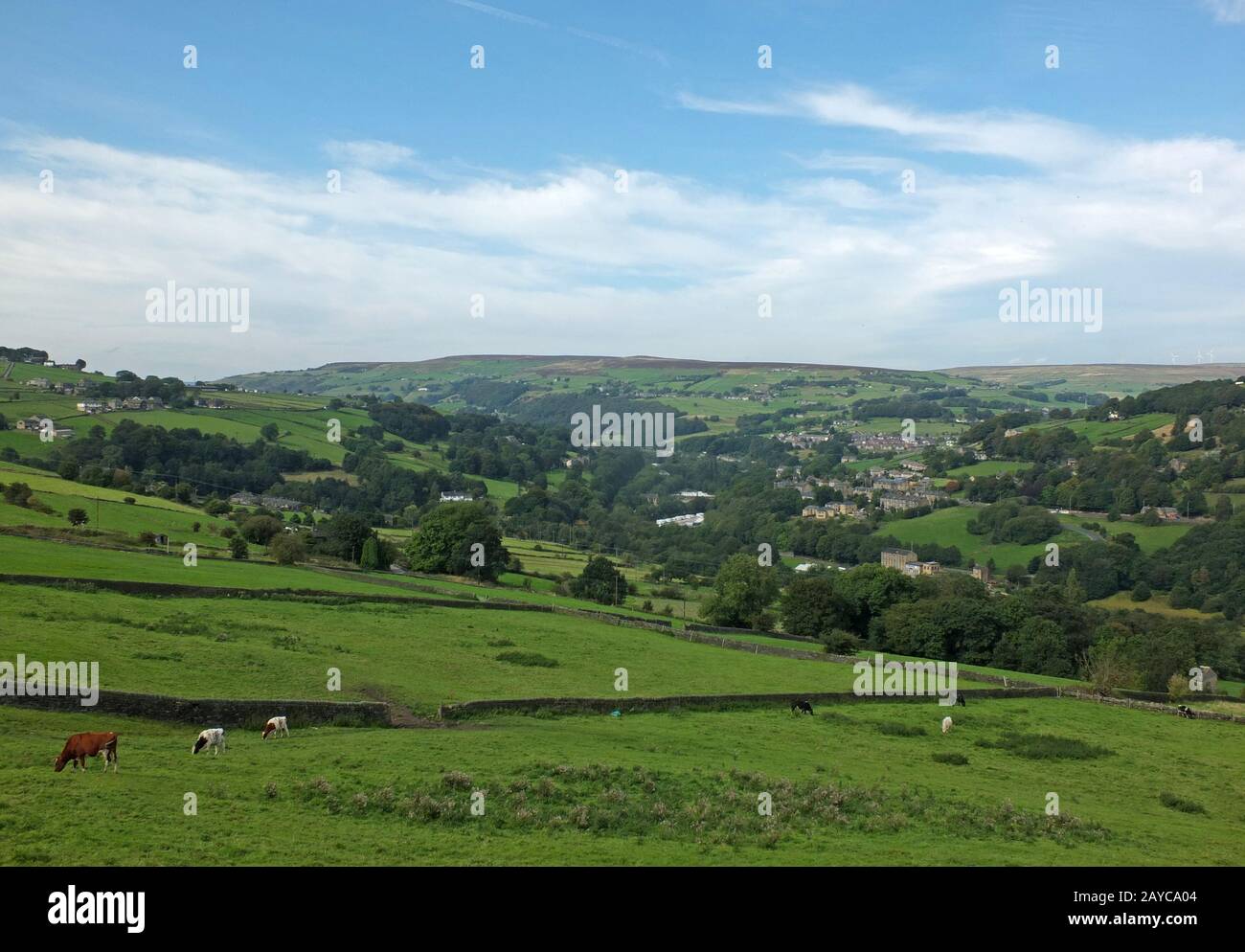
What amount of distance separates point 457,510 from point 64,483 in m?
30.0

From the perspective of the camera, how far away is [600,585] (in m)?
69.5

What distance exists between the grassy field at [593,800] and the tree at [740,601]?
107 feet

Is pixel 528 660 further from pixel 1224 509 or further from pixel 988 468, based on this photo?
pixel 988 468

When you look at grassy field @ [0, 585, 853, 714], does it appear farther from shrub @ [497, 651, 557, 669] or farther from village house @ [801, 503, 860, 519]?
village house @ [801, 503, 860, 519]

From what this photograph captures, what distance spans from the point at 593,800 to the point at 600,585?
49.9 m

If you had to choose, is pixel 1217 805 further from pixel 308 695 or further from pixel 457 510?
pixel 457 510

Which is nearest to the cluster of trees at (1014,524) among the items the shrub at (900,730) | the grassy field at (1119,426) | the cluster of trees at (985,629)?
the grassy field at (1119,426)

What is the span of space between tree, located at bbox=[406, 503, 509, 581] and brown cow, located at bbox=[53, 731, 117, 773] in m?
50.3

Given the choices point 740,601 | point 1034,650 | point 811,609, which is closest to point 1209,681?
point 1034,650

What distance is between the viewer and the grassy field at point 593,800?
15602mm

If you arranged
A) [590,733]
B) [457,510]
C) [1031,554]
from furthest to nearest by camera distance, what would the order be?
[1031,554], [457,510], [590,733]
